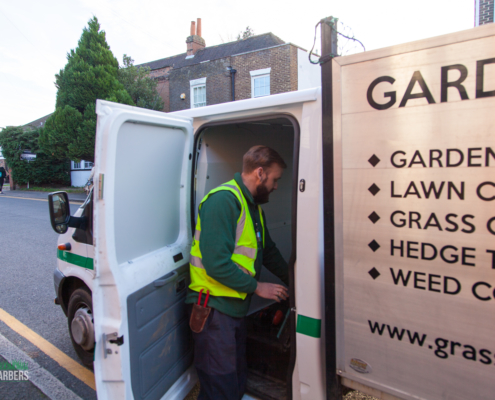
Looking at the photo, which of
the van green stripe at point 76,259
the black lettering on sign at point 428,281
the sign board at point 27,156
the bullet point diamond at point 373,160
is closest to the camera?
the black lettering on sign at point 428,281

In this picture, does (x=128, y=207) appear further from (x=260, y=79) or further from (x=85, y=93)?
(x=260, y=79)

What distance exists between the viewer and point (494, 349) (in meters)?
1.38

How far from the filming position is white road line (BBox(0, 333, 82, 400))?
2857 mm

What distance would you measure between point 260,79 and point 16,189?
19.2m

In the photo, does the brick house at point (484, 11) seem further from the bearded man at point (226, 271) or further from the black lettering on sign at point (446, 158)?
the black lettering on sign at point (446, 158)

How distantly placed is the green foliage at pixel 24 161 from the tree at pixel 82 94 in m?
8.39

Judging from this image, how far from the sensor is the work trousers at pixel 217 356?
2.21 m

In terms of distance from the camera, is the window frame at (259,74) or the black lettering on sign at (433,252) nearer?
the black lettering on sign at (433,252)

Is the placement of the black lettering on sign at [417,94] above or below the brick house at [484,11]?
below

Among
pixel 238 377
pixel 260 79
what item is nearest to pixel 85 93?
pixel 260 79

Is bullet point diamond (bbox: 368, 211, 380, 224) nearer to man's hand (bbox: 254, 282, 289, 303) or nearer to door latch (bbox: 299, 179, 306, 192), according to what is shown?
door latch (bbox: 299, 179, 306, 192)

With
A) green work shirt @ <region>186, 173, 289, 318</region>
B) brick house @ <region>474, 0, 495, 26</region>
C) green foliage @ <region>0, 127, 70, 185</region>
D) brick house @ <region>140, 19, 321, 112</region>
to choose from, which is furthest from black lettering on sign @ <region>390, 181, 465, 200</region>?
green foliage @ <region>0, 127, 70, 185</region>

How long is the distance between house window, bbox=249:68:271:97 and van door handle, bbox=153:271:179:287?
731 inches

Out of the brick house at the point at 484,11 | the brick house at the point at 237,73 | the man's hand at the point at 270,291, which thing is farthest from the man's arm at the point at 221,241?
the brick house at the point at 237,73
